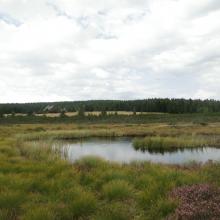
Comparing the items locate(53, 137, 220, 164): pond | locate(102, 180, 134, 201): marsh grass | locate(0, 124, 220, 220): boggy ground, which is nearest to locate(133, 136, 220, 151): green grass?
locate(53, 137, 220, 164): pond

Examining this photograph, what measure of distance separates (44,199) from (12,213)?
1.10 meters

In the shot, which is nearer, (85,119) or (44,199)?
(44,199)

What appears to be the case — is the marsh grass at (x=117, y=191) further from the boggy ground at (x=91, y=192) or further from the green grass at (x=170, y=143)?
the green grass at (x=170, y=143)

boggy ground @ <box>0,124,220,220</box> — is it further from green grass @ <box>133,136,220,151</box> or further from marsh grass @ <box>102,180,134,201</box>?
green grass @ <box>133,136,220,151</box>

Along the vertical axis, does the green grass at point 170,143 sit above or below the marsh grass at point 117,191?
below

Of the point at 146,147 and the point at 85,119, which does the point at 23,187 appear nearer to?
the point at 146,147

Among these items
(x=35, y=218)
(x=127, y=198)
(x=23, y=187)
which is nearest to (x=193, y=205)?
(x=127, y=198)

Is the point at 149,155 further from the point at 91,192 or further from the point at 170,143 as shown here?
the point at 91,192

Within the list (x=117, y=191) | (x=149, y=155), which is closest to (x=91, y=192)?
(x=117, y=191)

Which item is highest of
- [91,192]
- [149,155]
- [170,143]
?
[91,192]

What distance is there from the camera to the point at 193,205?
6.97 m

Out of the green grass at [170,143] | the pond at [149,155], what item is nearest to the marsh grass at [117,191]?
the pond at [149,155]

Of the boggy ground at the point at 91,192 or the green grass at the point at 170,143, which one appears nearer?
the boggy ground at the point at 91,192

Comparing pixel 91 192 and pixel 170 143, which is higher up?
pixel 91 192
